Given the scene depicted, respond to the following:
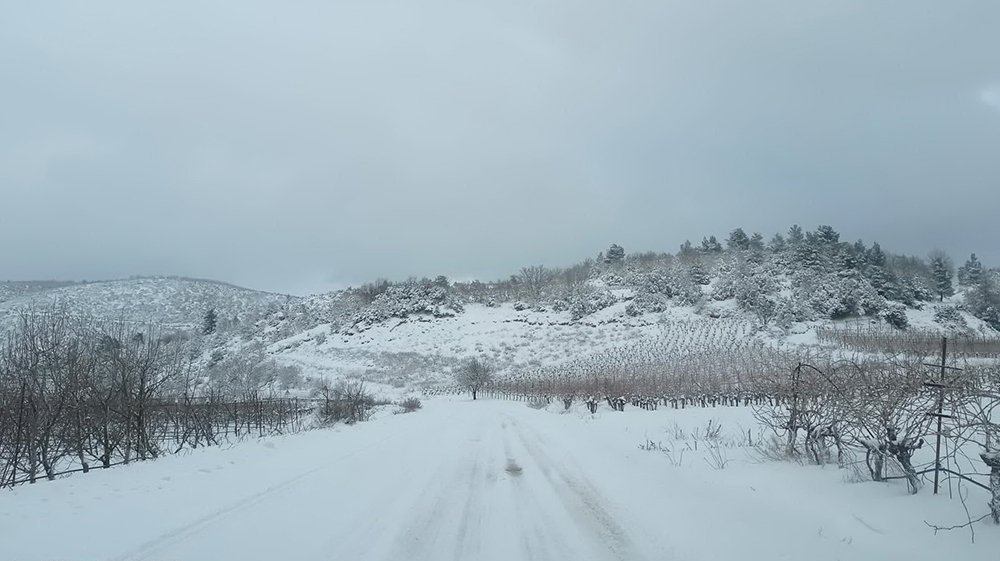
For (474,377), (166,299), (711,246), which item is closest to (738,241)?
(711,246)

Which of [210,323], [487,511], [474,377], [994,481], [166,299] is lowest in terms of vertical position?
[474,377]

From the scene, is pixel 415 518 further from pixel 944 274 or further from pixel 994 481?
pixel 944 274

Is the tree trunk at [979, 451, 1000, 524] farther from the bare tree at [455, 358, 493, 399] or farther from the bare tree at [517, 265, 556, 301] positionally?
the bare tree at [517, 265, 556, 301]

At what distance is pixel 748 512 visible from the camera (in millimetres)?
6121

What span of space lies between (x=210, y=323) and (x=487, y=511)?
329 ft

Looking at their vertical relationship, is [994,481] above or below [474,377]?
above

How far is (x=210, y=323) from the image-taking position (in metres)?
90.6

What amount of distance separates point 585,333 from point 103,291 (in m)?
96.9

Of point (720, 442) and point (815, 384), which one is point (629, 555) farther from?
point (720, 442)

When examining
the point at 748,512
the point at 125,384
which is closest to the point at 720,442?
the point at 748,512

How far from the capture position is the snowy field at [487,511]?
484 cm

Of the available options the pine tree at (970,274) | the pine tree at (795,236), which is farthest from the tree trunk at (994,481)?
the pine tree at (795,236)

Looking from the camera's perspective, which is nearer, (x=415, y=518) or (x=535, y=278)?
(x=415, y=518)

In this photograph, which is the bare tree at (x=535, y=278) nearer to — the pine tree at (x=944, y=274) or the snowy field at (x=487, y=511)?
the pine tree at (x=944, y=274)
